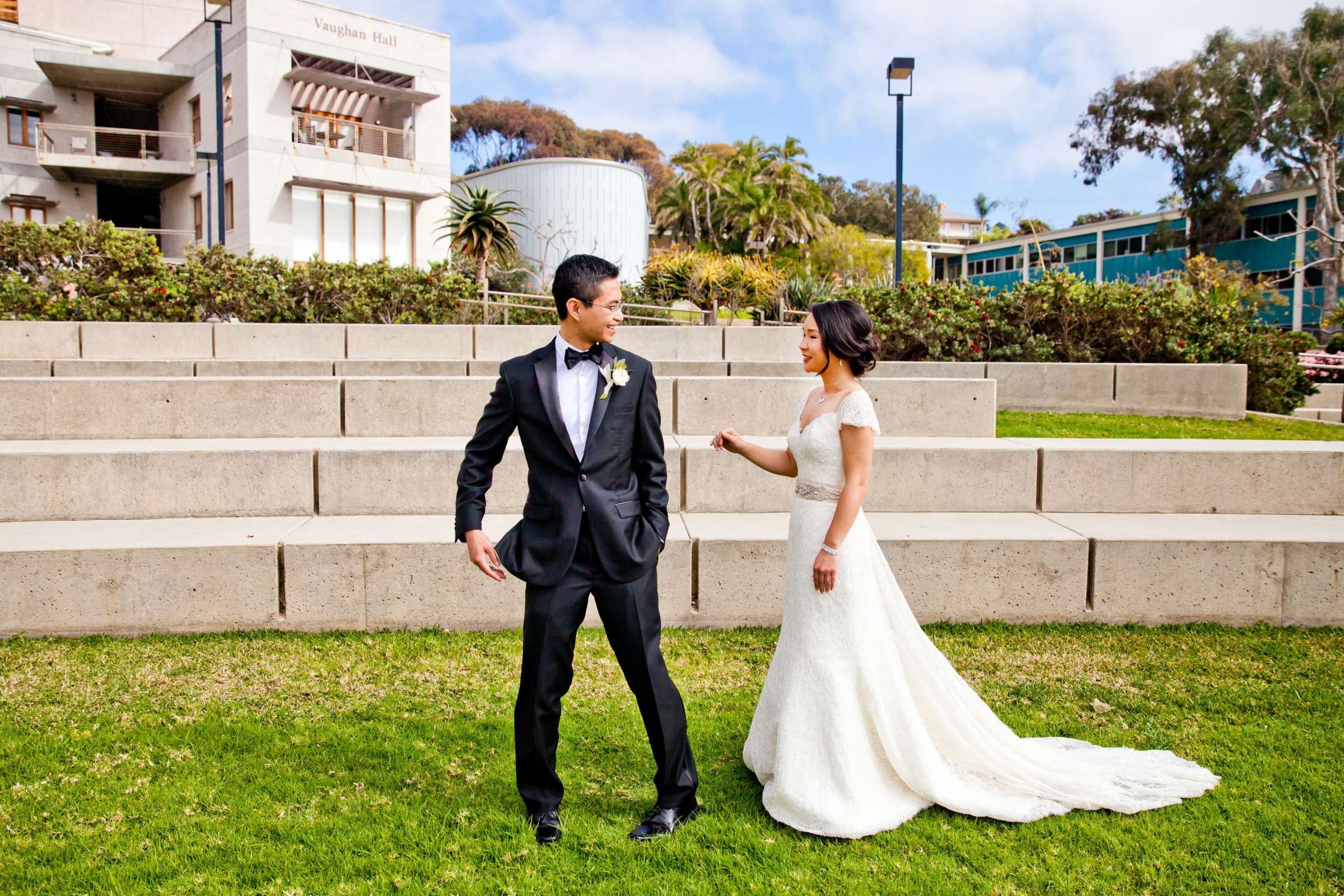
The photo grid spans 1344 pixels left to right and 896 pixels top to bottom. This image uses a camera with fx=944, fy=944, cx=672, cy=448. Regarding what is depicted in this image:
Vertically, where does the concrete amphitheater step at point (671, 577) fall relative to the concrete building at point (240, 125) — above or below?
below

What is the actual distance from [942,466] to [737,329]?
7.05 metres

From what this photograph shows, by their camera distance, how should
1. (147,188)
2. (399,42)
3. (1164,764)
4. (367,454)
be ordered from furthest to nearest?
(147,188), (399,42), (367,454), (1164,764)

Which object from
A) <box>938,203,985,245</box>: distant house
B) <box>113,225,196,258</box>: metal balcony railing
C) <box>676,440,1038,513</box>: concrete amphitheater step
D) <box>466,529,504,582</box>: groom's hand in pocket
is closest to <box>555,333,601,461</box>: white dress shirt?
<box>466,529,504,582</box>: groom's hand in pocket

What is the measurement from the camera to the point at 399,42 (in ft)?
103

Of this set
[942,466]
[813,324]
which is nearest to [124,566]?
[813,324]

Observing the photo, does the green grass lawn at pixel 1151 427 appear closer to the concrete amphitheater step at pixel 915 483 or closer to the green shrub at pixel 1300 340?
the green shrub at pixel 1300 340

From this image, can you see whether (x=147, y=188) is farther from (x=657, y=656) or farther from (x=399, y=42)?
(x=657, y=656)

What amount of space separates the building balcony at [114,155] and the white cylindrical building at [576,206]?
377 inches

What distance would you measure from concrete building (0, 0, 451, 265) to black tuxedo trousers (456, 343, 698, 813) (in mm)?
29167

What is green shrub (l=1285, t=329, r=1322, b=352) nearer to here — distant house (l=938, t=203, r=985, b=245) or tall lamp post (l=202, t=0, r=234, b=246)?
tall lamp post (l=202, t=0, r=234, b=246)

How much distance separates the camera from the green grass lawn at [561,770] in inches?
128

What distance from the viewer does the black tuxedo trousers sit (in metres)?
3.32

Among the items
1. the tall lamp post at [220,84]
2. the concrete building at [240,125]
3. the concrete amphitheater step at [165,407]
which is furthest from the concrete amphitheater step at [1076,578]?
the concrete building at [240,125]

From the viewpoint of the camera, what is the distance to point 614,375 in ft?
11.0
